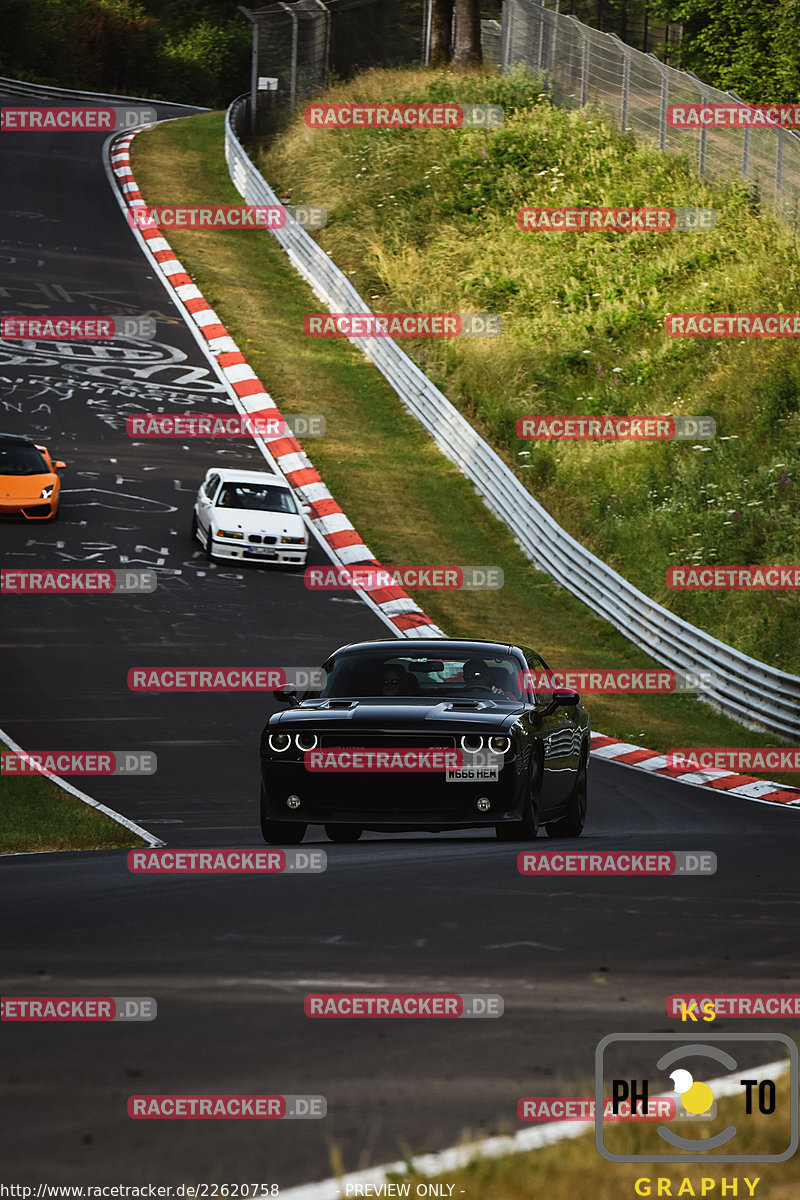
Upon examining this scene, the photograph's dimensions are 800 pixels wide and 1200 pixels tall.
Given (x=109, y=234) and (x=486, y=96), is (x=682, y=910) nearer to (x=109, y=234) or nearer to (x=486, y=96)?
(x=109, y=234)

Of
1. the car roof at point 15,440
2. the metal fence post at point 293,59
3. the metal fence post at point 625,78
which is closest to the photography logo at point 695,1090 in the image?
the car roof at point 15,440

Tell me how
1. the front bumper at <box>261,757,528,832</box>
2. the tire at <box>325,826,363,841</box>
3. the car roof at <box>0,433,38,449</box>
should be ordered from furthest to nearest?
the car roof at <box>0,433,38,449</box>, the tire at <box>325,826,363,841</box>, the front bumper at <box>261,757,528,832</box>

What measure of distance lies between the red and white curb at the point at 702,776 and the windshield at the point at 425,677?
6.43 m

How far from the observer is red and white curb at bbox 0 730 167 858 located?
42.4 feet

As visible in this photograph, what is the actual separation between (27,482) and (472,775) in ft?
62.1

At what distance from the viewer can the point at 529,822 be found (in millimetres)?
11461

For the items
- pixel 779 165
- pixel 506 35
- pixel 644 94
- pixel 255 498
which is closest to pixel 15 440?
pixel 255 498

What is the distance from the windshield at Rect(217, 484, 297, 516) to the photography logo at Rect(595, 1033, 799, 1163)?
883 inches

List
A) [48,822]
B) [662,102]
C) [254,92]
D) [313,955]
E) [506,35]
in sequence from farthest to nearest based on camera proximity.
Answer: [254,92]
[506,35]
[662,102]
[48,822]
[313,955]

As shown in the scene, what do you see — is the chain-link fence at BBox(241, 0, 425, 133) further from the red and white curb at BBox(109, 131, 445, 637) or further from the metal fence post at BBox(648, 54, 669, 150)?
the metal fence post at BBox(648, 54, 669, 150)

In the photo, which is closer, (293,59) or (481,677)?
(481,677)

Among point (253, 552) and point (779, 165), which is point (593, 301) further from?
point (253, 552)

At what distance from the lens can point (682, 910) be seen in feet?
27.9

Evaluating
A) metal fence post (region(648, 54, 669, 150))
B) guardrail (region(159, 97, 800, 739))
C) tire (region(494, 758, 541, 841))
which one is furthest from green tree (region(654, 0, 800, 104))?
tire (region(494, 758, 541, 841))
